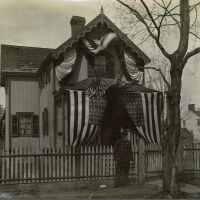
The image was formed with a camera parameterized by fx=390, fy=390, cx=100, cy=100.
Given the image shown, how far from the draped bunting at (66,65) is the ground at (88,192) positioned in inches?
263

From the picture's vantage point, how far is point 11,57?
92.2 feet

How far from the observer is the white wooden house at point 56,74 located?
19.4 meters

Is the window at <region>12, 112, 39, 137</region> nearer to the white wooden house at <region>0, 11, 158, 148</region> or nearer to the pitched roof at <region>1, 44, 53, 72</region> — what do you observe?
the white wooden house at <region>0, 11, 158, 148</region>

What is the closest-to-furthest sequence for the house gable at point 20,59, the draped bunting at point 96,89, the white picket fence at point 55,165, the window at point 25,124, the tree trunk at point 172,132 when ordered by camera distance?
the tree trunk at point 172,132 < the white picket fence at point 55,165 < the draped bunting at point 96,89 < the window at point 25,124 < the house gable at point 20,59

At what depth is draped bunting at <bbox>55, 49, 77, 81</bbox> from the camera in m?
19.2

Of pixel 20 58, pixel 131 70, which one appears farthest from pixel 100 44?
pixel 20 58

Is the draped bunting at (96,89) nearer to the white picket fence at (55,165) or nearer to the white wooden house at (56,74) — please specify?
the white wooden house at (56,74)

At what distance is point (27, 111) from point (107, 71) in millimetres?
8338

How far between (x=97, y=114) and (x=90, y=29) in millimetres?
4971

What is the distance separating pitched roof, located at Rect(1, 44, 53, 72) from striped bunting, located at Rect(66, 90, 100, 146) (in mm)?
10998

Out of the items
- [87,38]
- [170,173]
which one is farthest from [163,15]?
[87,38]

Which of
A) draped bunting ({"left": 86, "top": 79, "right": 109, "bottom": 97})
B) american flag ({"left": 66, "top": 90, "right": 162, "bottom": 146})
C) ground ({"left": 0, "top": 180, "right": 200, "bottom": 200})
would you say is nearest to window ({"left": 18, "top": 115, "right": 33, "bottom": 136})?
american flag ({"left": 66, "top": 90, "right": 162, "bottom": 146})

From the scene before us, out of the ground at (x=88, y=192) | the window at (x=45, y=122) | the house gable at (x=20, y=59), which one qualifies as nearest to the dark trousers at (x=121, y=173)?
the ground at (x=88, y=192)

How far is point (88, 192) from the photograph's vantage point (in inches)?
501
